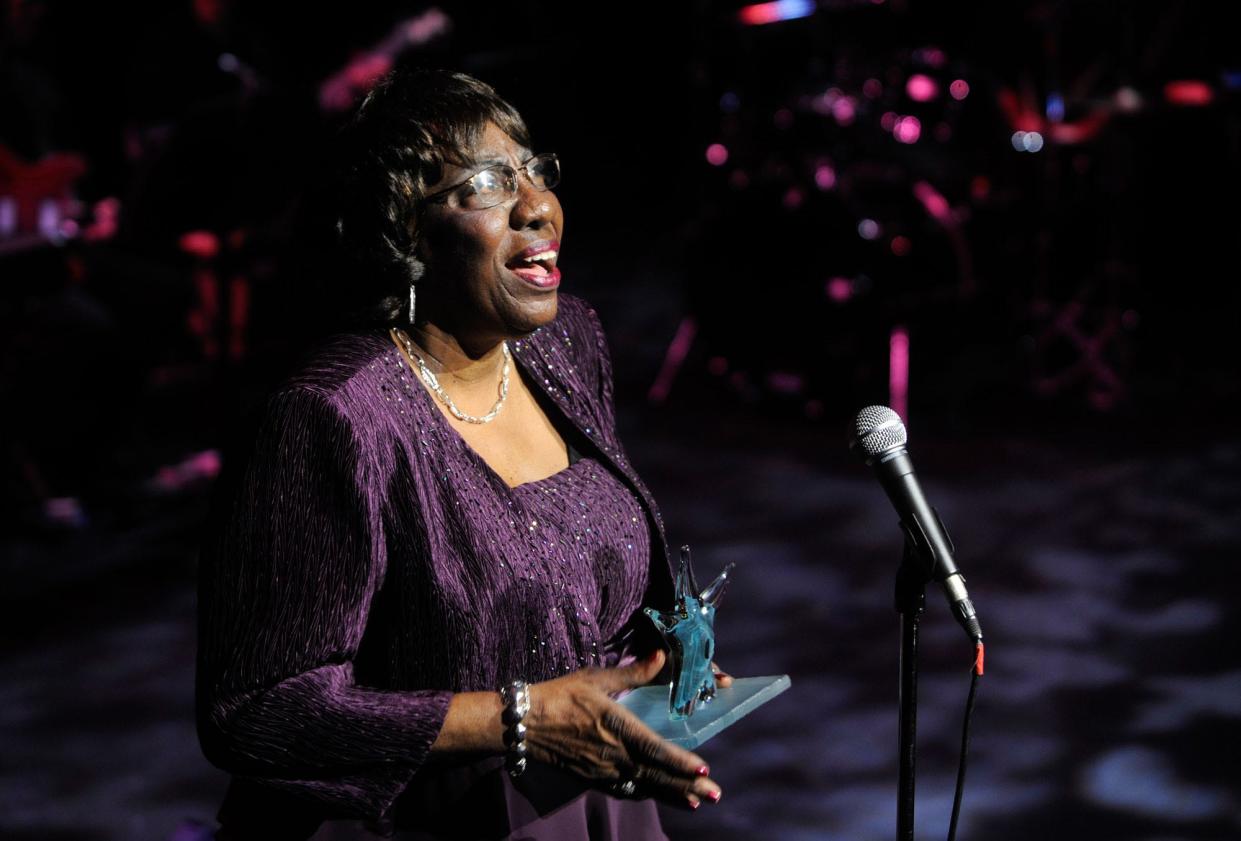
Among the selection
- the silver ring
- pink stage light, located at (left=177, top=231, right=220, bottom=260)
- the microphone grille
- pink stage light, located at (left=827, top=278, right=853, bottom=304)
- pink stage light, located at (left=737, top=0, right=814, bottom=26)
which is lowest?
pink stage light, located at (left=827, top=278, right=853, bottom=304)

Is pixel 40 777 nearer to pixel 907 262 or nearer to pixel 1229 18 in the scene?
pixel 907 262

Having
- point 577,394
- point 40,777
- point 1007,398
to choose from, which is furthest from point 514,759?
point 1007,398

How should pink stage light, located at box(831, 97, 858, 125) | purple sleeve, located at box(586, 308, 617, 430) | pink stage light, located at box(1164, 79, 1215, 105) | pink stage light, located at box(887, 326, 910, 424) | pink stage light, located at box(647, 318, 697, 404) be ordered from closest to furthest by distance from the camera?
1. purple sleeve, located at box(586, 308, 617, 430)
2. pink stage light, located at box(831, 97, 858, 125)
3. pink stage light, located at box(887, 326, 910, 424)
4. pink stage light, located at box(1164, 79, 1215, 105)
5. pink stage light, located at box(647, 318, 697, 404)

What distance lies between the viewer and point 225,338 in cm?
665

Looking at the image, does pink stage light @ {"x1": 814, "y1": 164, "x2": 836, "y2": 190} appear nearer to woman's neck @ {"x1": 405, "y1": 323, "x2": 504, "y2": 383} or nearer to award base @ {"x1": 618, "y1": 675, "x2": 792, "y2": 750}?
woman's neck @ {"x1": 405, "y1": 323, "x2": 504, "y2": 383}

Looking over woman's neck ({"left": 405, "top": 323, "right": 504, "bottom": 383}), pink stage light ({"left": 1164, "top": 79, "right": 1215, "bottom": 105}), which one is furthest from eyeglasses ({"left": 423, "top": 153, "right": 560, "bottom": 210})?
pink stage light ({"left": 1164, "top": 79, "right": 1215, "bottom": 105})

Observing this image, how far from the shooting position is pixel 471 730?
1.68 metres

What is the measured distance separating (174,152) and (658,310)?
354 centimetres

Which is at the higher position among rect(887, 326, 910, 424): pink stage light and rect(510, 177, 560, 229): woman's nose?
rect(510, 177, 560, 229): woman's nose

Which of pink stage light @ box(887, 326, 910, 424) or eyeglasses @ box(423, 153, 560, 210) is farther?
pink stage light @ box(887, 326, 910, 424)

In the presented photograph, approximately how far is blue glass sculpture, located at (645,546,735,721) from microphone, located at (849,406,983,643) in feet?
0.91

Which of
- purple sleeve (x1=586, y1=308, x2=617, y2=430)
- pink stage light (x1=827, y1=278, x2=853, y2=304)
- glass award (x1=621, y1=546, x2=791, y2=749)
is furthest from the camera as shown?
pink stage light (x1=827, y1=278, x2=853, y2=304)

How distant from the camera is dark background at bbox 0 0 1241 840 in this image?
396 cm

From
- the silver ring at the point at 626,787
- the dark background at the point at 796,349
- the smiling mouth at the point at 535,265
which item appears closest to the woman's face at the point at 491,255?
the smiling mouth at the point at 535,265
